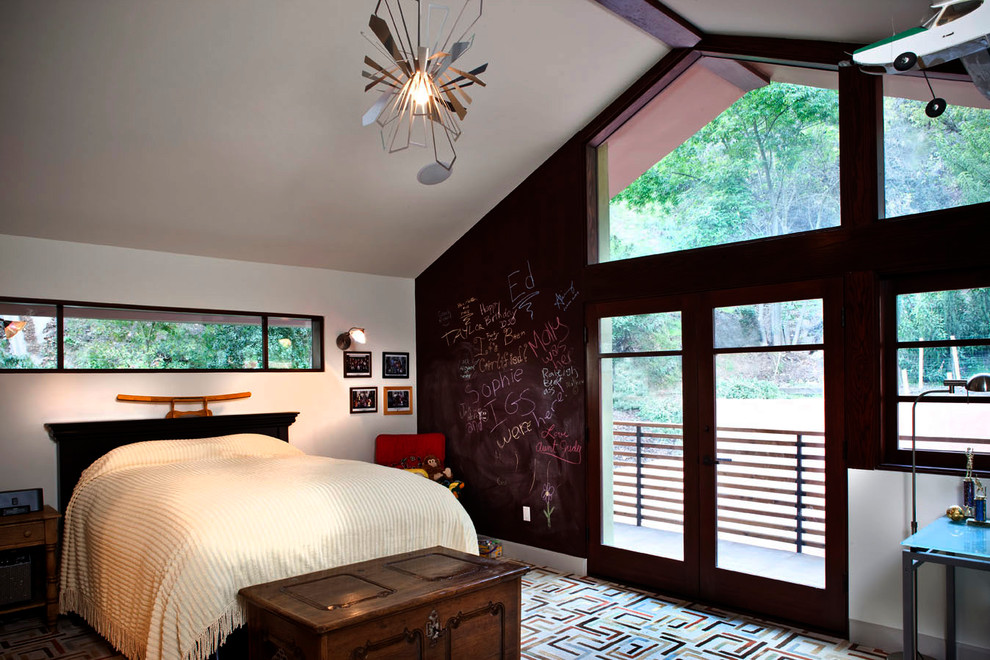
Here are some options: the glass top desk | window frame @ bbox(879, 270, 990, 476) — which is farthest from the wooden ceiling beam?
the glass top desk

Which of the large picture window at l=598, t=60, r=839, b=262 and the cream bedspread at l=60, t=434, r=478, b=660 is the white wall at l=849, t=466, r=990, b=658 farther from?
the cream bedspread at l=60, t=434, r=478, b=660

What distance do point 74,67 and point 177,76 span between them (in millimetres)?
452

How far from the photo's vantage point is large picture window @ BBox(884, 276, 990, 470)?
11.0 feet

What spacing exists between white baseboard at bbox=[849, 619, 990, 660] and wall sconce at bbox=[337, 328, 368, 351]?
3.89 m

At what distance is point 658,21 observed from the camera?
402cm

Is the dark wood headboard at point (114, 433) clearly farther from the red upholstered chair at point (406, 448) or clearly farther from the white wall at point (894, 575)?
the white wall at point (894, 575)

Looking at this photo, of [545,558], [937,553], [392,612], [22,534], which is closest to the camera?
[392,612]

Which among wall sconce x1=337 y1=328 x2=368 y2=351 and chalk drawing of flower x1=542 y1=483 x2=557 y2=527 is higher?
wall sconce x1=337 y1=328 x2=368 y2=351

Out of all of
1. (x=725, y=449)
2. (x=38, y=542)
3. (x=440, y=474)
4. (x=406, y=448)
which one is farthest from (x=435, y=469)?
(x=38, y=542)

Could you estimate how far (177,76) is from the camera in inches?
141

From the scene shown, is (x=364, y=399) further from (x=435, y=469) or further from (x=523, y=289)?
(x=523, y=289)

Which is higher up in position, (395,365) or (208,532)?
(395,365)

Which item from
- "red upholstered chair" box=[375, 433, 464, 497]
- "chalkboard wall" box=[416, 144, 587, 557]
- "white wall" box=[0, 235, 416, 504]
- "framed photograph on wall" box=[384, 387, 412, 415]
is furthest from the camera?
"framed photograph on wall" box=[384, 387, 412, 415]

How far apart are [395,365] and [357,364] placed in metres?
0.38
